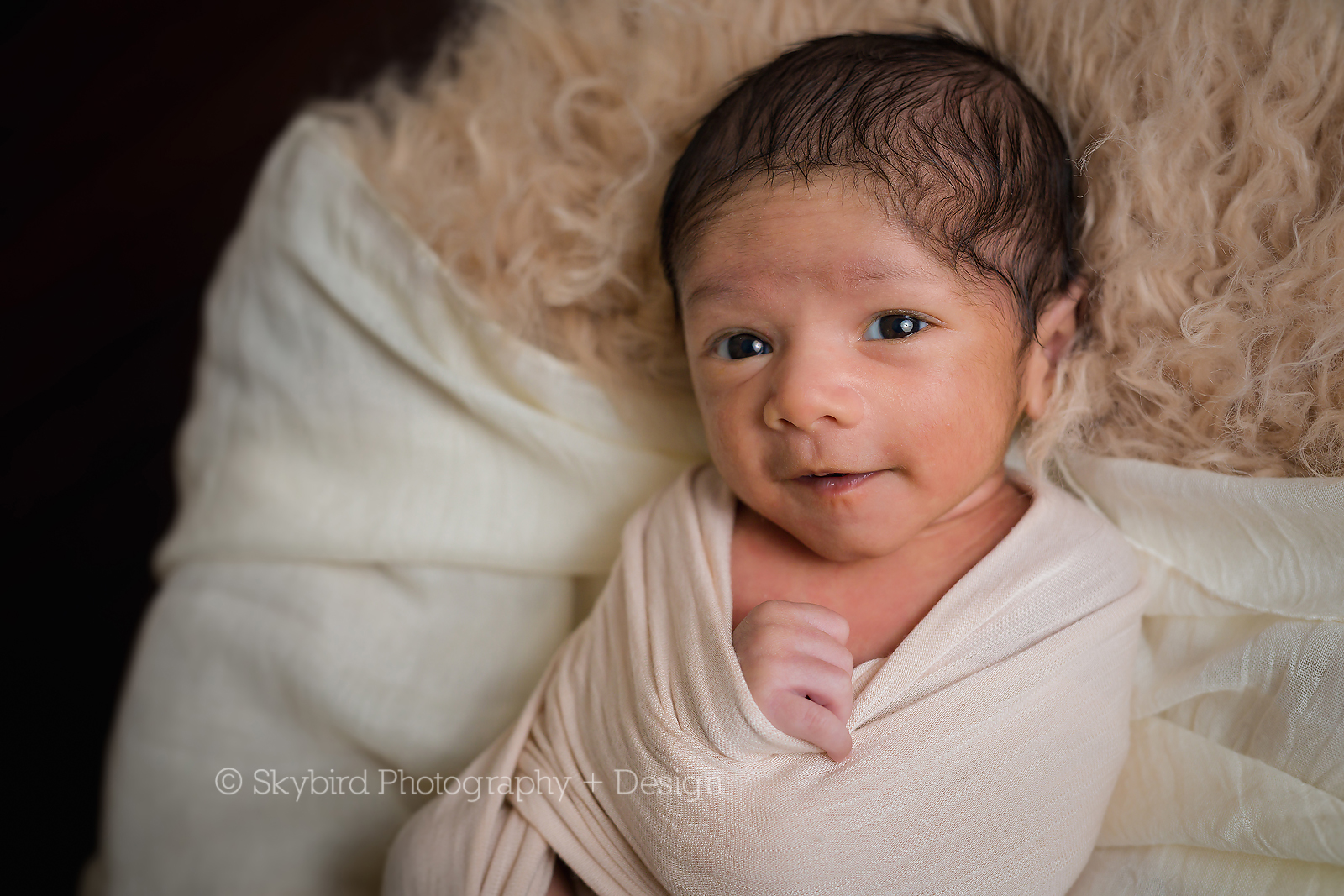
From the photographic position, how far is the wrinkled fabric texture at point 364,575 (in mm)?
1158

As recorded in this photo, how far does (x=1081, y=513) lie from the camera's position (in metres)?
0.97

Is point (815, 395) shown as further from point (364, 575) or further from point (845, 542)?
point (364, 575)

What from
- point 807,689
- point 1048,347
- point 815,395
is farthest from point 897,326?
point 807,689

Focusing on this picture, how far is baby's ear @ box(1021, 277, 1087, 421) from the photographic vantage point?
96cm

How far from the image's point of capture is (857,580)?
0.96 m

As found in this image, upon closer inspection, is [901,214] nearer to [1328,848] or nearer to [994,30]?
[994,30]

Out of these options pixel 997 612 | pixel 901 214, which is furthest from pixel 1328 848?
pixel 901 214

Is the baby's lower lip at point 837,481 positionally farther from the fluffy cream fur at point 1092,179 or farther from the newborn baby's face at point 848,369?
the fluffy cream fur at point 1092,179

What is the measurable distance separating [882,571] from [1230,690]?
1.17 feet

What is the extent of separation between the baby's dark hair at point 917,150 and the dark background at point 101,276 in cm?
80

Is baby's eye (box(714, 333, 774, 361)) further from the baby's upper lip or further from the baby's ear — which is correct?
the baby's ear

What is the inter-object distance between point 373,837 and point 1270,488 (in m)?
1.08

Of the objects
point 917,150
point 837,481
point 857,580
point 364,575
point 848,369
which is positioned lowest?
point 364,575

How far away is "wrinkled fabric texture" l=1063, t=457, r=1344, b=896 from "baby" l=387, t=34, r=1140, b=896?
8 centimetres
